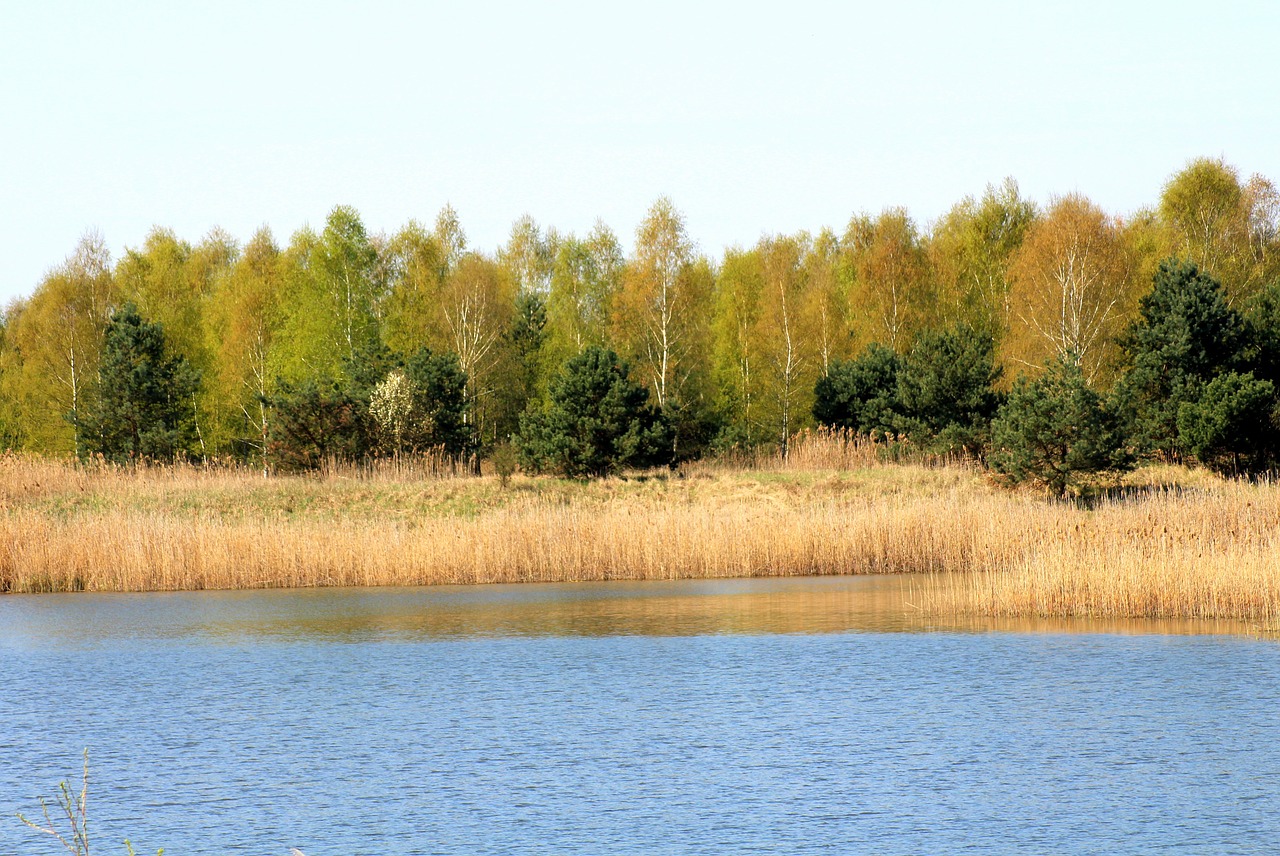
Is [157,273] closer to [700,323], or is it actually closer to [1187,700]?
[700,323]

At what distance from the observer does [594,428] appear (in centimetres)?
3033

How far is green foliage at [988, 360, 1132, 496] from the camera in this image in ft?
86.5

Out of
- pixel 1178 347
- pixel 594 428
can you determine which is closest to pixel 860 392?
pixel 1178 347

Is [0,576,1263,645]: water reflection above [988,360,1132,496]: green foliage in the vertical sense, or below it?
below

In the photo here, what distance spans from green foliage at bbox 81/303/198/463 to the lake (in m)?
26.7

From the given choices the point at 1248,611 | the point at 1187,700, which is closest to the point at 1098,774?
the point at 1187,700

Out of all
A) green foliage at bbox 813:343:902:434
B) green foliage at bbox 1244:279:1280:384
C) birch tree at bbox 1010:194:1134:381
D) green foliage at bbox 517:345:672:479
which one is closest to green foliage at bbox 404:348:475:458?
green foliage at bbox 517:345:672:479

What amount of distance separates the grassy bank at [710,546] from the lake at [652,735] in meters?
1.06

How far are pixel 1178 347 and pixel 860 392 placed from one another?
8745 mm

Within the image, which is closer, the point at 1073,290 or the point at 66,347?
the point at 1073,290

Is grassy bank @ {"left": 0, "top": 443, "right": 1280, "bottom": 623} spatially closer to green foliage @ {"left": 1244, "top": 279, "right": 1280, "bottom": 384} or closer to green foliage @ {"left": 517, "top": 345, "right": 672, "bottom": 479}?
green foliage @ {"left": 517, "top": 345, "right": 672, "bottom": 479}

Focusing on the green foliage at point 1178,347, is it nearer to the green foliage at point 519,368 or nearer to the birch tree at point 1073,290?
the birch tree at point 1073,290

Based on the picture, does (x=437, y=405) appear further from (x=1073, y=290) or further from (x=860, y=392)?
(x=1073, y=290)

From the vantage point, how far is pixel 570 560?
21031mm
